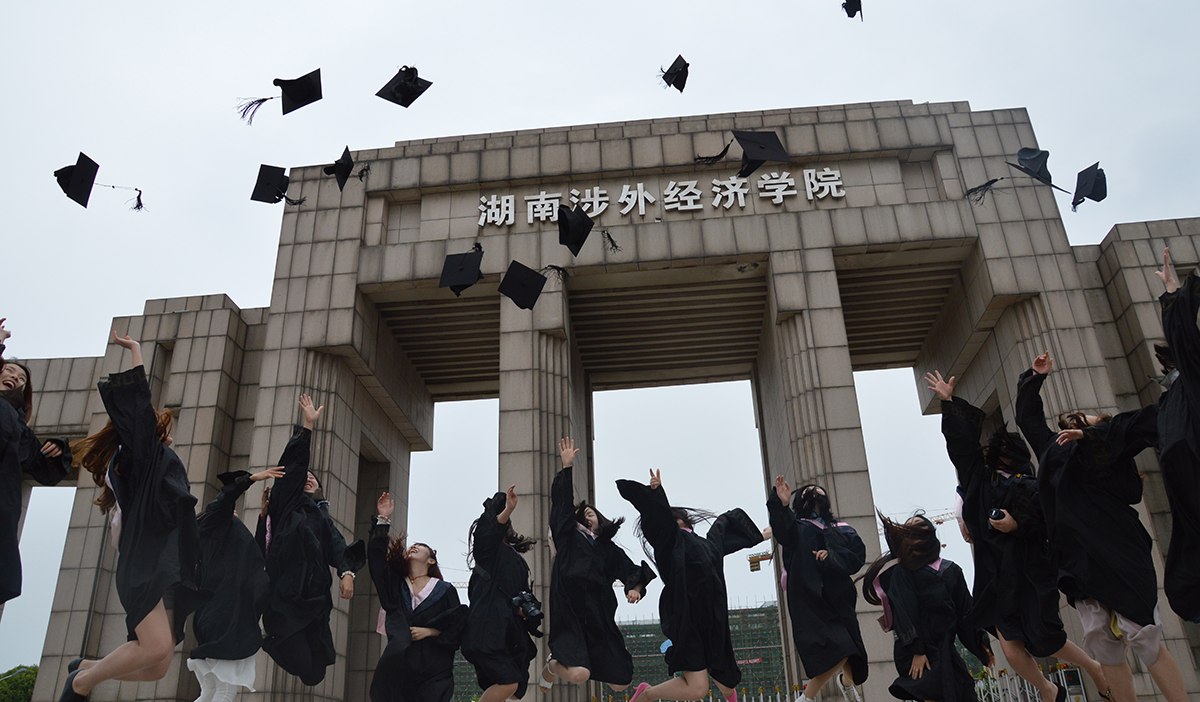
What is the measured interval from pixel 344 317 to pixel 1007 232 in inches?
355

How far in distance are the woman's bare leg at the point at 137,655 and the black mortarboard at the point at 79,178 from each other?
5337mm

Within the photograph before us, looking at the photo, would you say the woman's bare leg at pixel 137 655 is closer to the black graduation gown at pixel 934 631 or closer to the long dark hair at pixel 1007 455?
the black graduation gown at pixel 934 631

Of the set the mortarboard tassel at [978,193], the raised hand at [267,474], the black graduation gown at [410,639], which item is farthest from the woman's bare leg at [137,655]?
the mortarboard tassel at [978,193]

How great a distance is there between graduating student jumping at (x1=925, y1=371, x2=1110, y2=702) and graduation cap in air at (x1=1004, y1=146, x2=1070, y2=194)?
6756 millimetres

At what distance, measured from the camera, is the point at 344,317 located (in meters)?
11.1

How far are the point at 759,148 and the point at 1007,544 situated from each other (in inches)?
223

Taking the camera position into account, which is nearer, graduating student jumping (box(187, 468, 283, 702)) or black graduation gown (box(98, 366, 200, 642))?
black graduation gown (box(98, 366, 200, 642))

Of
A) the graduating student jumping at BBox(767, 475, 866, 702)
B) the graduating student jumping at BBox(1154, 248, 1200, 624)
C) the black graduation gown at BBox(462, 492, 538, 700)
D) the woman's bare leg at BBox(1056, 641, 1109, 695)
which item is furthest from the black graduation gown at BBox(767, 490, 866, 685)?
the graduating student jumping at BBox(1154, 248, 1200, 624)

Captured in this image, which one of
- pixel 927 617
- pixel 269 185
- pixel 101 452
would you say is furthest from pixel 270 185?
pixel 927 617

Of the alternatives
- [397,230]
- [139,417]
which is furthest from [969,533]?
[397,230]

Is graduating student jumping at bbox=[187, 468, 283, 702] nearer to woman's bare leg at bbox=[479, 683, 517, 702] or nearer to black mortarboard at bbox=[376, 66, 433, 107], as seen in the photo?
woman's bare leg at bbox=[479, 683, 517, 702]

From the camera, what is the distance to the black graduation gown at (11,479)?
3.82 meters

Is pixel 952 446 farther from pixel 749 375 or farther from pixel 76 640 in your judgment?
pixel 76 640

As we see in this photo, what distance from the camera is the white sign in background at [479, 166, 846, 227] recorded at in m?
11.4
